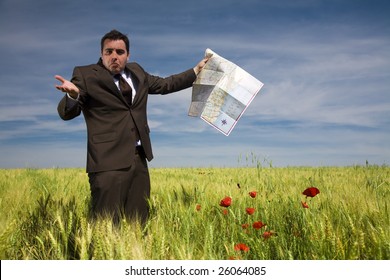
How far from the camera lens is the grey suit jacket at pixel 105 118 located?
3.42 metres

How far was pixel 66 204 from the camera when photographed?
3.94m

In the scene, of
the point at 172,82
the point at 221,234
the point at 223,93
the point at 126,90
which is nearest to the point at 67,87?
the point at 126,90

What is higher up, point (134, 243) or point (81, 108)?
point (81, 108)

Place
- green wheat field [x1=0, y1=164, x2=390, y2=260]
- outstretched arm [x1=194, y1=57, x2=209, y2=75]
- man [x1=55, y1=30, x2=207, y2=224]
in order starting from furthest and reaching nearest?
outstretched arm [x1=194, y1=57, x2=209, y2=75] → man [x1=55, y1=30, x2=207, y2=224] → green wheat field [x1=0, y1=164, x2=390, y2=260]

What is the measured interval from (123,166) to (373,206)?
6.51ft

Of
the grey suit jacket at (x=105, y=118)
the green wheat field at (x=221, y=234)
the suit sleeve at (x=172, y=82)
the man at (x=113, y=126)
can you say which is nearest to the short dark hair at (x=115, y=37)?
the man at (x=113, y=126)

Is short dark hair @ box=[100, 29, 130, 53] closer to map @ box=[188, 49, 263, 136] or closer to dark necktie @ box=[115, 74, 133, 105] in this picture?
dark necktie @ box=[115, 74, 133, 105]

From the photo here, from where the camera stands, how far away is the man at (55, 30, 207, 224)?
→ 3.41m

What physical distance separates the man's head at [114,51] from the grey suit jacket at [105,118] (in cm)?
8

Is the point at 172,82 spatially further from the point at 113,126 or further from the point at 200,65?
the point at 113,126

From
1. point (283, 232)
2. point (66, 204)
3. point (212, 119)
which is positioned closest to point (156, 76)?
point (212, 119)

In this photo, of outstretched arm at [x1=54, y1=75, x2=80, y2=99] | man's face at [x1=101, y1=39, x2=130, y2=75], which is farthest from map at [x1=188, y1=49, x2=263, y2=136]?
outstretched arm at [x1=54, y1=75, x2=80, y2=99]

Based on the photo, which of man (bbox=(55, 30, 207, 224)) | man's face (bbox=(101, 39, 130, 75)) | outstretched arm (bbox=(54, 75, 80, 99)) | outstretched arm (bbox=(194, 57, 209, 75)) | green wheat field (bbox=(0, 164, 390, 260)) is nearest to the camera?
green wheat field (bbox=(0, 164, 390, 260))

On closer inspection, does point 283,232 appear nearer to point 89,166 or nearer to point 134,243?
point 134,243
